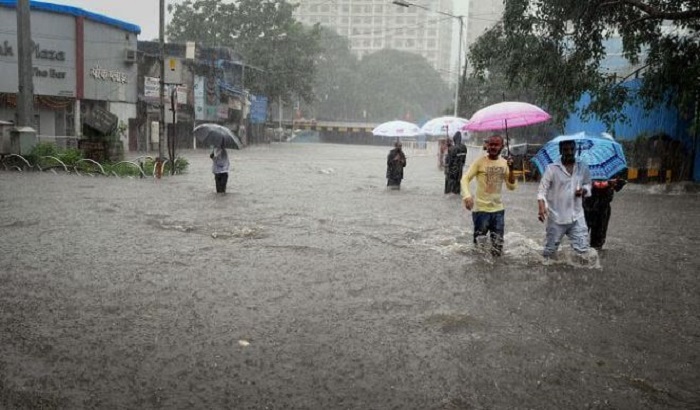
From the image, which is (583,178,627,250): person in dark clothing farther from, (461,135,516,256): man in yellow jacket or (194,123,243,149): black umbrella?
(194,123,243,149): black umbrella

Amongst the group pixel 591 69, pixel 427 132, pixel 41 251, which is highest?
pixel 591 69

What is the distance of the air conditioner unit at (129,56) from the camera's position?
111ft

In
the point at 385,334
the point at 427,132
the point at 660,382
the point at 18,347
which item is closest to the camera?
the point at 660,382

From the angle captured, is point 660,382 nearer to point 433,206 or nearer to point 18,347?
point 18,347

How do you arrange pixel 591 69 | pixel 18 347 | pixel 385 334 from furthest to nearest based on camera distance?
1. pixel 591 69
2. pixel 385 334
3. pixel 18 347

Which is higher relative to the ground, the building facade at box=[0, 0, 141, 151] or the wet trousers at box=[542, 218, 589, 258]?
the building facade at box=[0, 0, 141, 151]

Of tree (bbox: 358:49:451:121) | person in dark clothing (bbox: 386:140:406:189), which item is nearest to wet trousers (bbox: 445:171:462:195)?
person in dark clothing (bbox: 386:140:406:189)

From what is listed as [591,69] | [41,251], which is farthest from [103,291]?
[591,69]

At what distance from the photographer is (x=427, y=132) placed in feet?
72.4

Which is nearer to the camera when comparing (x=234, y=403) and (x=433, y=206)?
(x=234, y=403)

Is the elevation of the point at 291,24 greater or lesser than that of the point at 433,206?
greater

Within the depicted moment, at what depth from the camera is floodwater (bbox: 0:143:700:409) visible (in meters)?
3.81

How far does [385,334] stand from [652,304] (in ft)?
9.35

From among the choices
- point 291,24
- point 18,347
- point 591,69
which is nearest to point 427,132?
point 591,69
